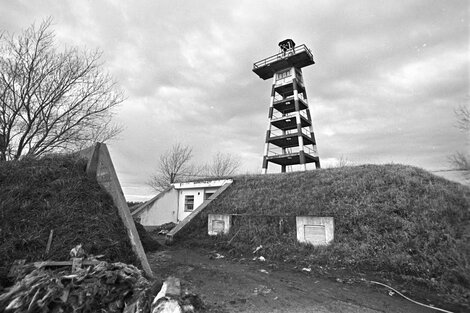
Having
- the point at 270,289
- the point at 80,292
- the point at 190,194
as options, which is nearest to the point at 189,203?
the point at 190,194

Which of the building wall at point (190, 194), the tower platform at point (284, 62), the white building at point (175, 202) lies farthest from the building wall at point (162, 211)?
the tower platform at point (284, 62)

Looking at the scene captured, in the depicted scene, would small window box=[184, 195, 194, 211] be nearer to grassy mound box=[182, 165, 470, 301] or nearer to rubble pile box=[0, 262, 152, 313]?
grassy mound box=[182, 165, 470, 301]

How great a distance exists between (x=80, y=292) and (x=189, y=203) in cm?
1144

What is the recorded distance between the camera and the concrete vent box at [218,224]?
27.8 feet

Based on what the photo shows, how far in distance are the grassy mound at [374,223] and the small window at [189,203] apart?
13.4ft

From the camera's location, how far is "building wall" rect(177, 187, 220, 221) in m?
13.6

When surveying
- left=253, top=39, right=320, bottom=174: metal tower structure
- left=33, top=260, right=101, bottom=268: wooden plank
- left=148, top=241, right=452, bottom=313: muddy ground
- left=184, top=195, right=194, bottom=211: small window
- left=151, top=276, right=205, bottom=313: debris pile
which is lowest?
left=148, top=241, right=452, bottom=313: muddy ground

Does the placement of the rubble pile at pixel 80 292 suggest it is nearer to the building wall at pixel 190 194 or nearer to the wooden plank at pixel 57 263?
the wooden plank at pixel 57 263

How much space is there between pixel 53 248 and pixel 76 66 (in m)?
10.4

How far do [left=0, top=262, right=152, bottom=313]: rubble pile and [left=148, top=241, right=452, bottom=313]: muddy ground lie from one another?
2.56 feet

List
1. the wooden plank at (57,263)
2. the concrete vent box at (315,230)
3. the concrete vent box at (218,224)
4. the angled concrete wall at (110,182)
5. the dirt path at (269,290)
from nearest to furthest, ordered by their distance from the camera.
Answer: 1. the wooden plank at (57,263)
2. the dirt path at (269,290)
3. the angled concrete wall at (110,182)
4. the concrete vent box at (315,230)
5. the concrete vent box at (218,224)

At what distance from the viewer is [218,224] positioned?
28.4 ft

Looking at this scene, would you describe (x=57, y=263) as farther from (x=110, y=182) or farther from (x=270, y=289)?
(x=270, y=289)

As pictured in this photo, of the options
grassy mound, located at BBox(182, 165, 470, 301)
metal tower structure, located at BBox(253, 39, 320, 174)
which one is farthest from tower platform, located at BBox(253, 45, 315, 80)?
grassy mound, located at BBox(182, 165, 470, 301)
